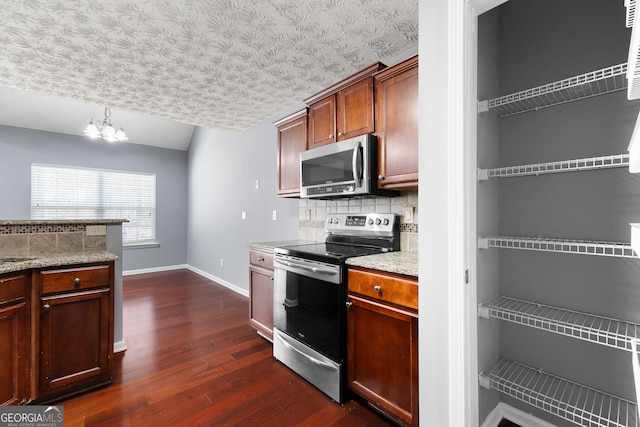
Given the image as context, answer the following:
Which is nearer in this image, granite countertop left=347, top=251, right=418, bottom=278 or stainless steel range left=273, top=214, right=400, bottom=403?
granite countertop left=347, top=251, right=418, bottom=278

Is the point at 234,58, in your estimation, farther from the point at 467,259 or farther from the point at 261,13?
the point at 467,259

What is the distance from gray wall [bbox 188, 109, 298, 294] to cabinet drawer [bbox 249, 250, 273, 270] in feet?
2.14

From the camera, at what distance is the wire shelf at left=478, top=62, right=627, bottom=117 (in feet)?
3.93

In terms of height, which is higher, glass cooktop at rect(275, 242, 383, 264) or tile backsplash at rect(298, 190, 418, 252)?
tile backsplash at rect(298, 190, 418, 252)

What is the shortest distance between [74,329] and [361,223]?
6.93ft

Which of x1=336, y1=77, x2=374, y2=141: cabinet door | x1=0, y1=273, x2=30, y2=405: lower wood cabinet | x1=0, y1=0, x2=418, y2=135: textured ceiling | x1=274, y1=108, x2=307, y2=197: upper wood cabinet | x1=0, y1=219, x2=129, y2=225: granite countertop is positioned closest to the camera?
x1=0, y1=273, x2=30, y2=405: lower wood cabinet

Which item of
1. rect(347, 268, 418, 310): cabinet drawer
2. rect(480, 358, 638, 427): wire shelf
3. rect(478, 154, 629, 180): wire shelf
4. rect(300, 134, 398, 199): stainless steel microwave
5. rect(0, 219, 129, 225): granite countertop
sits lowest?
rect(480, 358, 638, 427): wire shelf

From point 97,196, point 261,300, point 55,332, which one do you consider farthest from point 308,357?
point 97,196

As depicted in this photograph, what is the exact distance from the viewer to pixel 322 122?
8.16 ft

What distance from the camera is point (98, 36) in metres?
2.11

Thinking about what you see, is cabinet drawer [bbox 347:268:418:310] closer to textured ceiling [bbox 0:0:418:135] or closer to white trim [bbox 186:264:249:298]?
textured ceiling [bbox 0:0:418:135]

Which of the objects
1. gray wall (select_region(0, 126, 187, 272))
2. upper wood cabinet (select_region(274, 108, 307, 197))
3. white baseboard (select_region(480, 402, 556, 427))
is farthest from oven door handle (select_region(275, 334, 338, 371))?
gray wall (select_region(0, 126, 187, 272))

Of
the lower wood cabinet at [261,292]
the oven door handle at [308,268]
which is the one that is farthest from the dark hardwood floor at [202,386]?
the oven door handle at [308,268]

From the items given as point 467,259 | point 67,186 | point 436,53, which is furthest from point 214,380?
point 67,186
